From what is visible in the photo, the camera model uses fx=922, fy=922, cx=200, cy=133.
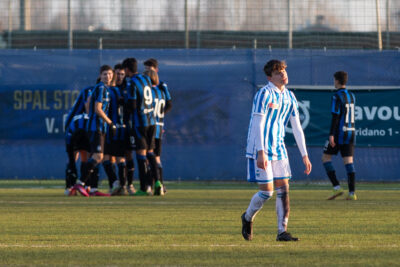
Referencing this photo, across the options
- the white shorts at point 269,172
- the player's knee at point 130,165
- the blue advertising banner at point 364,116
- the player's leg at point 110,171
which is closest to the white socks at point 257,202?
the white shorts at point 269,172

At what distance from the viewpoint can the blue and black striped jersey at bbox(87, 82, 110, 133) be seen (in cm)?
1381

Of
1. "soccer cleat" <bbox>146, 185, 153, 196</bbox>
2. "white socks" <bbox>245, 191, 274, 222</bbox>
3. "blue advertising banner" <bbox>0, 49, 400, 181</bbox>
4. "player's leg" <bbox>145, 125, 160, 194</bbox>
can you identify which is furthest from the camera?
"blue advertising banner" <bbox>0, 49, 400, 181</bbox>

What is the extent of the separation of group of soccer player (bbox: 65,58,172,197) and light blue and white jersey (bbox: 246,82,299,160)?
614 cm

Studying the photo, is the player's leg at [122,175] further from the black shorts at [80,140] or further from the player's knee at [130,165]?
the black shorts at [80,140]

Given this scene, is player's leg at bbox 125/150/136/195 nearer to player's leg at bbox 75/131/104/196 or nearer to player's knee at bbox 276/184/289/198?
player's leg at bbox 75/131/104/196

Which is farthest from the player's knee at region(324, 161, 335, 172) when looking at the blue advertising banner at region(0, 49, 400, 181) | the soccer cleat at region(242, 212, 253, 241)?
the soccer cleat at region(242, 212, 253, 241)

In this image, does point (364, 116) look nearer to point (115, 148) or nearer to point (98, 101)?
point (115, 148)

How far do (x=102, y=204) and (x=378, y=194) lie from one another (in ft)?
16.4

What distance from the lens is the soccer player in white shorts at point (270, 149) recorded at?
7680mm

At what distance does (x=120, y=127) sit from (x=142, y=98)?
3.01 feet

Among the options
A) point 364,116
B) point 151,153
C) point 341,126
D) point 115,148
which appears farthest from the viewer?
point 364,116

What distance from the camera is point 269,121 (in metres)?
7.86

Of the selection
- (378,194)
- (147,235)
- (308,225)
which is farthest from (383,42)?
(147,235)

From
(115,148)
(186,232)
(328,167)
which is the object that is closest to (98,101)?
(115,148)
